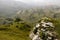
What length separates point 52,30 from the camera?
68.9m

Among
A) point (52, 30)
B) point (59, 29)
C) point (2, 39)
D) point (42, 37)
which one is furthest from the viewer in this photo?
Answer: point (59, 29)

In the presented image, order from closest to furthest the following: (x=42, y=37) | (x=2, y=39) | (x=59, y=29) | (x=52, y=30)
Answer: (x=42, y=37) < (x=52, y=30) < (x=2, y=39) < (x=59, y=29)

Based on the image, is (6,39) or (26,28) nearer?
(6,39)

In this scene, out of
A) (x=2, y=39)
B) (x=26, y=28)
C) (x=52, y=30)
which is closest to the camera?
(x=52, y=30)

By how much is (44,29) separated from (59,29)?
67.3 ft

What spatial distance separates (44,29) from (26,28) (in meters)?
54.2

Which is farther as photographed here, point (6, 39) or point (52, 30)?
point (6, 39)

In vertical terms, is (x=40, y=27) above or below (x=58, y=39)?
above

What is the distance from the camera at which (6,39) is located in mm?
79125

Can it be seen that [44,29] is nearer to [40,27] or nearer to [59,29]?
[40,27]

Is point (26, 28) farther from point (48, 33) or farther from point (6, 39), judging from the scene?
point (48, 33)

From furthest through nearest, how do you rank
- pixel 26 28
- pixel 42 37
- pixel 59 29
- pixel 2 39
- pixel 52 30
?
pixel 26 28
pixel 59 29
pixel 2 39
pixel 52 30
pixel 42 37

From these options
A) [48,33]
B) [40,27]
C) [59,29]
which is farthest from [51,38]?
[59,29]

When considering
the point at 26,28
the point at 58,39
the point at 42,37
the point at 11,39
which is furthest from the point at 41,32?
the point at 26,28
